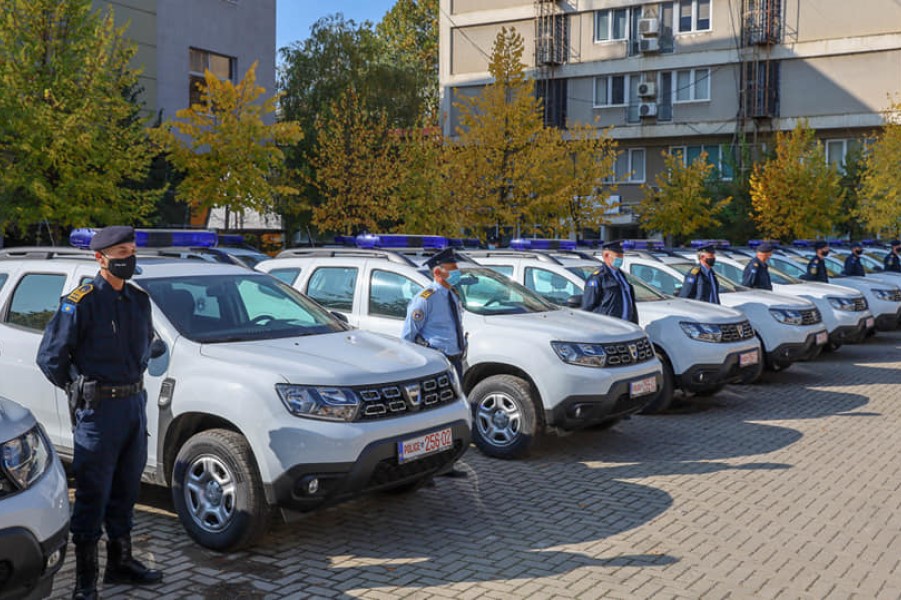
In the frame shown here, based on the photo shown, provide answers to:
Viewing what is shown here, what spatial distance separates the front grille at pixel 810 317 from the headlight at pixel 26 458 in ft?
34.1

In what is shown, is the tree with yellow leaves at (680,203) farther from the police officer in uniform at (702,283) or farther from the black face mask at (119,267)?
the black face mask at (119,267)

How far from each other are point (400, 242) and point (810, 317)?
5641 mm

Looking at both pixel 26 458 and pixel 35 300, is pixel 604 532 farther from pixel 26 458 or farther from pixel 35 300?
pixel 35 300

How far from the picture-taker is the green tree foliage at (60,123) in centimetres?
1431

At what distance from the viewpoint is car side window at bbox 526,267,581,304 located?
423 inches

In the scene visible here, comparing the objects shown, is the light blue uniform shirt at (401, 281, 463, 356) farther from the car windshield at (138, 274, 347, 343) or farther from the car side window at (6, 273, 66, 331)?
the car side window at (6, 273, 66, 331)

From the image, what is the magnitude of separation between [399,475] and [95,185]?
35.0ft

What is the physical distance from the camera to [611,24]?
1661 inches

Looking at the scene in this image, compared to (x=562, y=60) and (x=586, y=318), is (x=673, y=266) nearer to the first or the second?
(x=586, y=318)

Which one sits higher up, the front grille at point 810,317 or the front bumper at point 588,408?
the front grille at point 810,317

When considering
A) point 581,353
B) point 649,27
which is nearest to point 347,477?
point 581,353

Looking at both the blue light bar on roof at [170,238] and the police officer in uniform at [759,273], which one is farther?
the police officer in uniform at [759,273]

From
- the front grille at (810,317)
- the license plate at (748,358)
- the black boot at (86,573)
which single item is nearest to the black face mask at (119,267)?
the black boot at (86,573)

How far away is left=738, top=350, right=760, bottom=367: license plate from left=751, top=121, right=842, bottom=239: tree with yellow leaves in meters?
20.6
